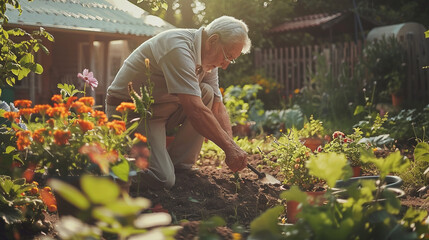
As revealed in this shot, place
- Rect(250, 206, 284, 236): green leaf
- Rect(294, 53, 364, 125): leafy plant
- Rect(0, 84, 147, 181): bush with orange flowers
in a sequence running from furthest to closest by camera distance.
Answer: Rect(294, 53, 364, 125): leafy plant
Rect(0, 84, 147, 181): bush with orange flowers
Rect(250, 206, 284, 236): green leaf

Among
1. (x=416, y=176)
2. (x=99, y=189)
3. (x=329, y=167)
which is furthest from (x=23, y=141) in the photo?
(x=416, y=176)

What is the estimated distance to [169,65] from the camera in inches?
133

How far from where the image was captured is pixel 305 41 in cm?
1811

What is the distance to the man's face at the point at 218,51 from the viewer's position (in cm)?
341

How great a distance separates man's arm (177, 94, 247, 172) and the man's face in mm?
394

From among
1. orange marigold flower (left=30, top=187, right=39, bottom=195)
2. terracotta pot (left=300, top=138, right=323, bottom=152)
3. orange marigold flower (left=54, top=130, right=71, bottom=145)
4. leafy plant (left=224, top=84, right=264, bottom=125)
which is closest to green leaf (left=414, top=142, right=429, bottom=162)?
terracotta pot (left=300, top=138, right=323, bottom=152)

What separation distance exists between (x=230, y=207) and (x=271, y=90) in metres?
8.44

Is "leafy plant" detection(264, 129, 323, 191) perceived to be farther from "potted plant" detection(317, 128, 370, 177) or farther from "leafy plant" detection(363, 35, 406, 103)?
"leafy plant" detection(363, 35, 406, 103)

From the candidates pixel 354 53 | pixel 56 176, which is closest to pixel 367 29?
pixel 354 53

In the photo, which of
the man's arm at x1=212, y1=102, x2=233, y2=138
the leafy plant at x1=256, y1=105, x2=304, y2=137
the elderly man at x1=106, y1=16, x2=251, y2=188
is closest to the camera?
the elderly man at x1=106, y1=16, x2=251, y2=188

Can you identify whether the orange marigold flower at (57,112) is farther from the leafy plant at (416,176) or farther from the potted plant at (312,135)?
the potted plant at (312,135)

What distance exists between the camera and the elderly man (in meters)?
3.21

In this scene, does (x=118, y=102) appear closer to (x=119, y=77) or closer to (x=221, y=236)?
(x=119, y=77)

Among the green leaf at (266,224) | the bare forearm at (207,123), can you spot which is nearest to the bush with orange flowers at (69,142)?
the green leaf at (266,224)
